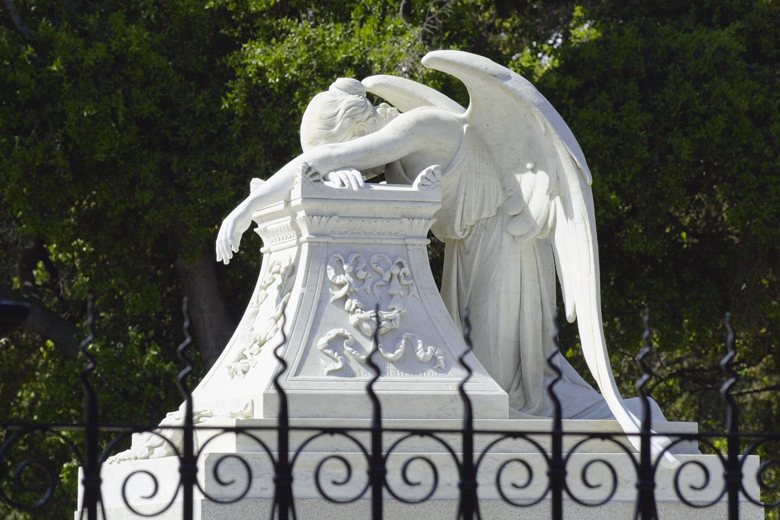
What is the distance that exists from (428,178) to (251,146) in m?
5.07

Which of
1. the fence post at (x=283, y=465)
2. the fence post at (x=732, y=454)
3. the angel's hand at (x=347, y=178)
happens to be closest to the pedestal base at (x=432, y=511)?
the angel's hand at (x=347, y=178)

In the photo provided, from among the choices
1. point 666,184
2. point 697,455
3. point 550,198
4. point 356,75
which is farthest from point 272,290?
point 666,184

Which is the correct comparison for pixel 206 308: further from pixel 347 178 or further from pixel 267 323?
pixel 347 178

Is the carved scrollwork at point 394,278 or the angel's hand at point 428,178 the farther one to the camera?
the angel's hand at point 428,178

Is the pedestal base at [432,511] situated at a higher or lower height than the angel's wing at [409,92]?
lower

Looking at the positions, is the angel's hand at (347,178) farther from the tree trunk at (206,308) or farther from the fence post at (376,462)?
the tree trunk at (206,308)

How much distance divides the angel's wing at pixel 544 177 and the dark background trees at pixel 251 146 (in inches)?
171

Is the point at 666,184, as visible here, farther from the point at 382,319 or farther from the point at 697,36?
the point at 382,319

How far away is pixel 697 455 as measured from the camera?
Result: 610 centimetres

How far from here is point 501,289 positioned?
684 cm

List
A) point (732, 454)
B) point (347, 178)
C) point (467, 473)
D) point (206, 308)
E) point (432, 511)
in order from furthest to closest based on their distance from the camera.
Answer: point (206, 308) < point (347, 178) < point (432, 511) < point (732, 454) < point (467, 473)

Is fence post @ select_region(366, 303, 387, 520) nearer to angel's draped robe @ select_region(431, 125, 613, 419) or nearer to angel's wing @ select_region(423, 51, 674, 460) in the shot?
angel's wing @ select_region(423, 51, 674, 460)

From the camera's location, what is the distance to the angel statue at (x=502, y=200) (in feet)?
21.7

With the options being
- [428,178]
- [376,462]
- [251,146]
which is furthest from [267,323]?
[251,146]
